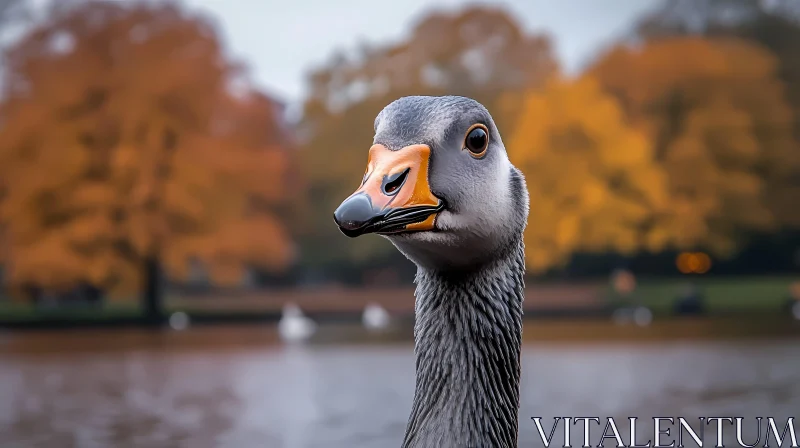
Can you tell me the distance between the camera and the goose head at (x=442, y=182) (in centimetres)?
269

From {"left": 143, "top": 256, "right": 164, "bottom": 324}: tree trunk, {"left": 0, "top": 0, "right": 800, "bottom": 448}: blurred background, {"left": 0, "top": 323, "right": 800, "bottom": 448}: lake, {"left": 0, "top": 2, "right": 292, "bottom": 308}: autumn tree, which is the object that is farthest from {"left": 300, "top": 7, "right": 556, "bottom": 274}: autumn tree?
{"left": 0, "top": 323, "right": 800, "bottom": 448}: lake

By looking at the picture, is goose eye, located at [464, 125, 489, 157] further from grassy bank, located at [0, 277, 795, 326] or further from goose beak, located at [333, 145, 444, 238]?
grassy bank, located at [0, 277, 795, 326]

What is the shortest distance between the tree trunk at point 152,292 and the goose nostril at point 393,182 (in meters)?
22.2

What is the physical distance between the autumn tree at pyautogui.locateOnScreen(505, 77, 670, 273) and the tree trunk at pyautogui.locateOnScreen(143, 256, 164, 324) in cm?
1058

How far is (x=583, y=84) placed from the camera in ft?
89.7

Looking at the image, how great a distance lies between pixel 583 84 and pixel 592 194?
374 centimetres

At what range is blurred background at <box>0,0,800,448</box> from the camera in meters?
10.6

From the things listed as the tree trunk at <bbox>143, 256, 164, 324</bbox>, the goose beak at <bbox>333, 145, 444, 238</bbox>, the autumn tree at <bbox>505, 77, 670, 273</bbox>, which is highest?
the autumn tree at <bbox>505, 77, 670, 273</bbox>

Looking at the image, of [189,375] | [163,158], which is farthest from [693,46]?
[189,375]

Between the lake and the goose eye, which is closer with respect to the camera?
the goose eye

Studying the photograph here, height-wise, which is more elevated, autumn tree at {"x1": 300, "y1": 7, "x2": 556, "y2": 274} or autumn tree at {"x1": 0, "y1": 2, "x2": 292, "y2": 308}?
autumn tree at {"x1": 300, "y1": 7, "x2": 556, "y2": 274}

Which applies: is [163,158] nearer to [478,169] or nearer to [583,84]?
[583,84]

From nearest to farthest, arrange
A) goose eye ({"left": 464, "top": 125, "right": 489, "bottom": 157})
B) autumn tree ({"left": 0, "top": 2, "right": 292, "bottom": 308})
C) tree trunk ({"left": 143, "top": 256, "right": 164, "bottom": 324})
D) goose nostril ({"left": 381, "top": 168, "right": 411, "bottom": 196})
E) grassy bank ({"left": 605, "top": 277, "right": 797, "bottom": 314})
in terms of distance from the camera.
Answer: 1. goose nostril ({"left": 381, "top": 168, "right": 411, "bottom": 196})
2. goose eye ({"left": 464, "top": 125, "right": 489, "bottom": 157})
3. autumn tree ({"left": 0, "top": 2, "right": 292, "bottom": 308})
4. tree trunk ({"left": 143, "top": 256, "right": 164, "bottom": 324})
5. grassy bank ({"left": 605, "top": 277, "right": 797, "bottom": 314})

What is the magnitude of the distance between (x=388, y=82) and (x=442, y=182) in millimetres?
29166
